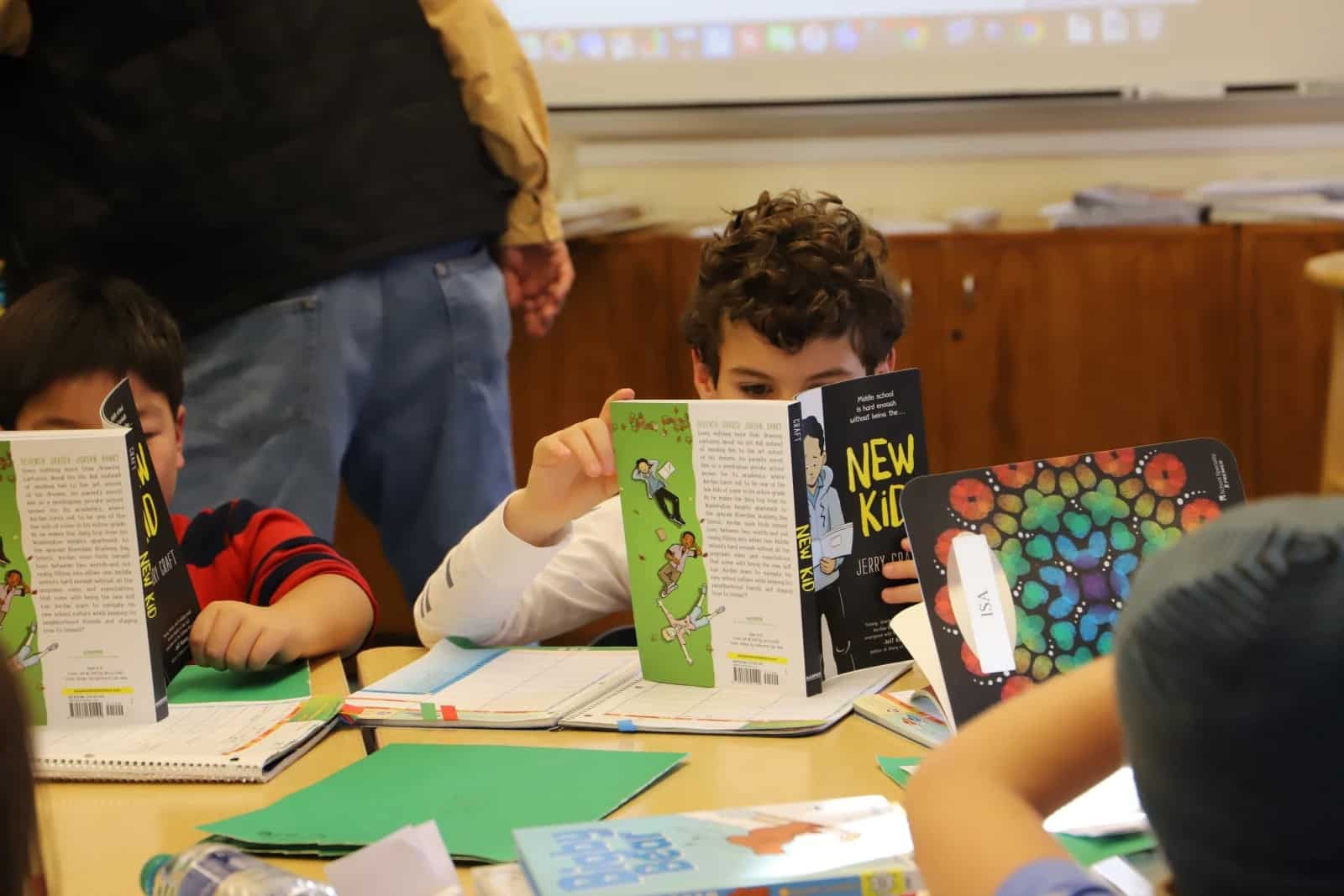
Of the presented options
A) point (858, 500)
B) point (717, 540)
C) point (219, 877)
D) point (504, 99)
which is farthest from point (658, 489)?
point (504, 99)

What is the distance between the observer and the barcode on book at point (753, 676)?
1.27 meters

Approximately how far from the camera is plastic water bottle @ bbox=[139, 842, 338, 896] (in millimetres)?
815

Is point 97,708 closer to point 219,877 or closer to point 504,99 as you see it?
point 219,877

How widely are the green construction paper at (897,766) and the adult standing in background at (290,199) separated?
45.3 inches

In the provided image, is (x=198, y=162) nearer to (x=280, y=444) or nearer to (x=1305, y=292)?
(x=280, y=444)

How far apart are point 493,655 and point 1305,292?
1.95 meters

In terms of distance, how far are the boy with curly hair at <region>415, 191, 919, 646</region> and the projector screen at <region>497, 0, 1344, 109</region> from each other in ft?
4.48

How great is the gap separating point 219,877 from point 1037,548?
2.12 feet

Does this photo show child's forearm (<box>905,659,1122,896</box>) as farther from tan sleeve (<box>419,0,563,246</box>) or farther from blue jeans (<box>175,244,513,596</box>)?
tan sleeve (<box>419,0,563,246</box>)

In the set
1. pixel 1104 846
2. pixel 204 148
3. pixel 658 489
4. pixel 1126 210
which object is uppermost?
pixel 204 148

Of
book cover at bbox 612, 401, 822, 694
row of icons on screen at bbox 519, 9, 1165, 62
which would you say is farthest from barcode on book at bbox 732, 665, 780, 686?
row of icons on screen at bbox 519, 9, 1165, 62

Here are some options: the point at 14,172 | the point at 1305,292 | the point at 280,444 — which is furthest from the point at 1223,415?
the point at 14,172

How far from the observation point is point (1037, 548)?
1.16 metres

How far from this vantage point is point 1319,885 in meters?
0.50
